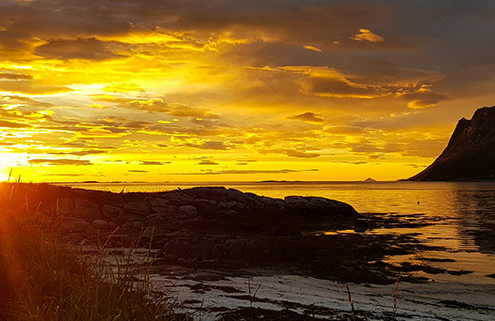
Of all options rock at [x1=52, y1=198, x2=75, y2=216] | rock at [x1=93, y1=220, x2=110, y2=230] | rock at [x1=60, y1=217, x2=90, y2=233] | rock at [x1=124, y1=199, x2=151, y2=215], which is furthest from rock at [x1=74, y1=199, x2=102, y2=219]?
rock at [x1=60, y1=217, x2=90, y2=233]

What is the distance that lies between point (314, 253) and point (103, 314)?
13.4 m

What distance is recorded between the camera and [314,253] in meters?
18.1

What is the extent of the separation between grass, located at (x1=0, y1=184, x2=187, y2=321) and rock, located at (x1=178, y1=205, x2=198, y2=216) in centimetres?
2124

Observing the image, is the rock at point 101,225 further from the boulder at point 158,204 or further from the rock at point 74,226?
the boulder at point 158,204

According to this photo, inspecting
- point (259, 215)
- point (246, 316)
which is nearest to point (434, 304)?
point (246, 316)

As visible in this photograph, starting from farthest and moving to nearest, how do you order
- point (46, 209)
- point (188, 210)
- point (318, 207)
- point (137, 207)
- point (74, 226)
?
point (318, 207)
point (188, 210)
point (137, 207)
point (46, 209)
point (74, 226)

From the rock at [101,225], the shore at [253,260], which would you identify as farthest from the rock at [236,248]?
the rock at [101,225]

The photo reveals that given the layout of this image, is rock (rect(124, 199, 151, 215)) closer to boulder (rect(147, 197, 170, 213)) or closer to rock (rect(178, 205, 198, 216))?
boulder (rect(147, 197, 170, 213))

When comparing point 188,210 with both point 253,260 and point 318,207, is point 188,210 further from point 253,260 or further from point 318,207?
point 318,207

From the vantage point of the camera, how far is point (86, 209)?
27406 millimetres

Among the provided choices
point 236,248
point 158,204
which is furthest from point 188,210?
point 236,248

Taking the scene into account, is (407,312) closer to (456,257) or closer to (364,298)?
(364,298)

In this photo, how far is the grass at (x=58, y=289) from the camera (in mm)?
5754

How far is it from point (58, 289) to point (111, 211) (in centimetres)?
2194
